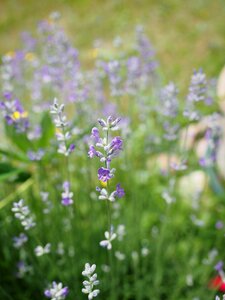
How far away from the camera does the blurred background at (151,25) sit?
5.19m

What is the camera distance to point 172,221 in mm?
2783

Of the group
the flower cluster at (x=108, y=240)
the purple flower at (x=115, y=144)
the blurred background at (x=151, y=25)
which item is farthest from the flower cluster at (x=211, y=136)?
the blurred background at (x=151, y=25)

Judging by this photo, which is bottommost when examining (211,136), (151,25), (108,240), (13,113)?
(108,240)

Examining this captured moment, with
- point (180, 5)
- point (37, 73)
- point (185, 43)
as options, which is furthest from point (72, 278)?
point (180, 5)

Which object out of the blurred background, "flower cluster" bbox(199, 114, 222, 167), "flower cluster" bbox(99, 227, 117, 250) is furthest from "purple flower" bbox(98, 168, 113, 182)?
the blurred background

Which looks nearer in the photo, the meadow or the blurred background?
the meadow

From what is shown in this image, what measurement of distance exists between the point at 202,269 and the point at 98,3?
5072mm

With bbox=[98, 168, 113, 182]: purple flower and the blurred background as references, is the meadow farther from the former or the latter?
the blurred background

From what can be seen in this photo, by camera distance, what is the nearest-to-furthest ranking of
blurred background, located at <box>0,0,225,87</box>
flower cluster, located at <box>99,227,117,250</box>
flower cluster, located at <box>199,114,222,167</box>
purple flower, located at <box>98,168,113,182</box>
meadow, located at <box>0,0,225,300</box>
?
1. purple flower, located at <box>98,168,113,182</box>
2. flower cluster, located at <box>99,227,117,250</box>
3. meadow, located at <box>0,0,225,300</box>
4. flower cluster, located at <box>199,114,222,167</box>
5. blurred background, located at <box>0,0,225,87</box>

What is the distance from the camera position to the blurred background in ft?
17.0

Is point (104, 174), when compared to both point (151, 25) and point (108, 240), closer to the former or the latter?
point (108, 240)

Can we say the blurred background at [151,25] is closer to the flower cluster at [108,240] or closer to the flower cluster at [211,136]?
the flower cluster at [211,136]

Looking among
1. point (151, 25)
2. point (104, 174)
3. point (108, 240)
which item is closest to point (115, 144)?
point (104, 174)

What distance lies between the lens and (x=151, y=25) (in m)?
5.93
